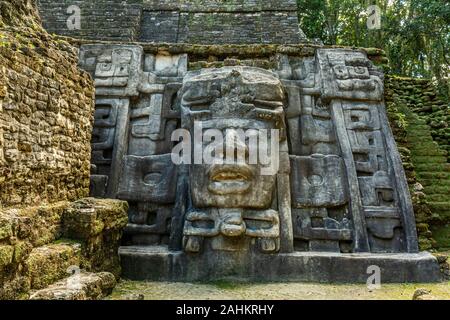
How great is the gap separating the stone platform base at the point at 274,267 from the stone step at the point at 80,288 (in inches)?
26.5

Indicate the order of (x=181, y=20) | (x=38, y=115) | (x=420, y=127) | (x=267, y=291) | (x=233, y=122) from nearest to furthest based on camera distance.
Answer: (x=38, y=115) → (x=267, y=291) → (x=233, y=122) → (x=420, y=127) → (x=181, y=20)

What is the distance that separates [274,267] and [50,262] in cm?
235

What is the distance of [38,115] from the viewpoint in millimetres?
3543

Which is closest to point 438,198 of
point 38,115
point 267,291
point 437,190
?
point 437,190

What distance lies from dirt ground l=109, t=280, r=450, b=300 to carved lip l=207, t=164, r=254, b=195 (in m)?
1.01

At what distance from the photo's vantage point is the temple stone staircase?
5.95m

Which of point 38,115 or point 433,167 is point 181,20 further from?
point 38,115

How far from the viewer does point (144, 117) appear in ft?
18.8

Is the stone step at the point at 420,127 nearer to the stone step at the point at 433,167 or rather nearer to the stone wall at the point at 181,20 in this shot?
the stone step at the point at 433,167

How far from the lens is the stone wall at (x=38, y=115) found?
10.2 feet

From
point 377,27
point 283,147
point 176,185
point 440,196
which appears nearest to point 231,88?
point 283,147

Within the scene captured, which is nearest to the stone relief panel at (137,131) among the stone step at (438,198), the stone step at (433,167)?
the stone step at (438,198)

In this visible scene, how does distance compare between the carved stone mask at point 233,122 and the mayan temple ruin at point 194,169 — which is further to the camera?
the carved stone mask at point 233,122
